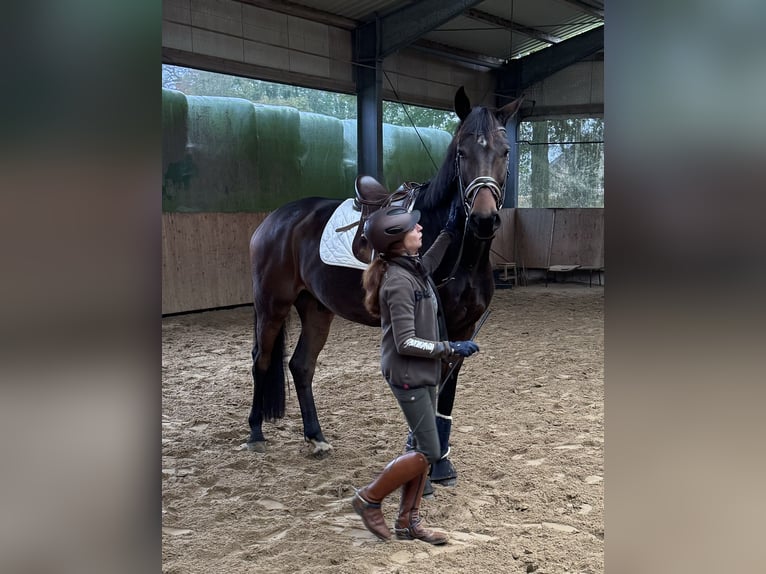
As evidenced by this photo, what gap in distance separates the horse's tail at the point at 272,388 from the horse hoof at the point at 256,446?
197mm

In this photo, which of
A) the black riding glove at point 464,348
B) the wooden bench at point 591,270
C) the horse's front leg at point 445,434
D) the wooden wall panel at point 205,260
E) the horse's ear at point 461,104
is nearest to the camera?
the black riding glove at point 464,348

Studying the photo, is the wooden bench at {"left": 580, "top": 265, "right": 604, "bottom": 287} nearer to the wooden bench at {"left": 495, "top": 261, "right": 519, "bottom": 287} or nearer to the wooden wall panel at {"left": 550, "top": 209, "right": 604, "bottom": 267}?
the wooden wall panel at {"left": 550, "top": 209, "right": 604, "bottom": 267}

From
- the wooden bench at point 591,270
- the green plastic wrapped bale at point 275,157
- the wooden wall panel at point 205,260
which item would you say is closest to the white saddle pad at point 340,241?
the wooden wall panel at point 205,260

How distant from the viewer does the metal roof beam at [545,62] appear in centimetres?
1389

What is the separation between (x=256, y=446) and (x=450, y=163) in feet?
6.84

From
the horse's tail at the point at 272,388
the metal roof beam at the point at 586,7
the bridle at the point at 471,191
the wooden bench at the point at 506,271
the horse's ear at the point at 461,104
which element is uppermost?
the metal roof beam at the point at 586,7

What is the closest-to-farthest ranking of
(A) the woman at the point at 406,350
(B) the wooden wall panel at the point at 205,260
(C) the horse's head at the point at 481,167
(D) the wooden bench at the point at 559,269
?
(A) the woman at the point at 406,350, (C) the horse's head at the point at 481,167, (B) the wooden wall panel at the point at 205,260, (D) the wooden bench at the point at 559,269

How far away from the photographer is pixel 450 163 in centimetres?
366

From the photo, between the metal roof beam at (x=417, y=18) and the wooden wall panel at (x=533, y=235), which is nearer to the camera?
the metal roof beam at (x=417, y=18)

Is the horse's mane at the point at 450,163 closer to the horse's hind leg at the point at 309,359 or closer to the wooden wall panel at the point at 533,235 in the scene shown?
the horse's hind leg at the point at 309,359

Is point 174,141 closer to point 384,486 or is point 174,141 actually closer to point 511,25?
point 511,25

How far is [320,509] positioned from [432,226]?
1.60 metres
